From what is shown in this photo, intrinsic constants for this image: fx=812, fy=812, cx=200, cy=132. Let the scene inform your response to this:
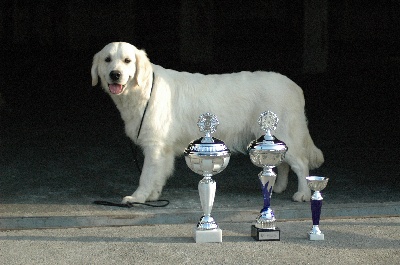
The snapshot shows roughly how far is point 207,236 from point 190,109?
1.87 metres

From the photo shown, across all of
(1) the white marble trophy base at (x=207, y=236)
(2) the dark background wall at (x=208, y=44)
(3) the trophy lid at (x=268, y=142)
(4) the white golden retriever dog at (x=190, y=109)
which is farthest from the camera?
(2) the dark background wall at (x=208, y=44)

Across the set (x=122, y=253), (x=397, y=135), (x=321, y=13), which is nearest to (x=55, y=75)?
(x=321, y=13)

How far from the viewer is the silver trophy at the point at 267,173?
6258 millimetres

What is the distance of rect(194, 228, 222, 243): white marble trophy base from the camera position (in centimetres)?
620

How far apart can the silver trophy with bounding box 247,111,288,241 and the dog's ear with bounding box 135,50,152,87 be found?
1505 mm

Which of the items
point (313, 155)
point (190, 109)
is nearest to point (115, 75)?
point (190, 109)

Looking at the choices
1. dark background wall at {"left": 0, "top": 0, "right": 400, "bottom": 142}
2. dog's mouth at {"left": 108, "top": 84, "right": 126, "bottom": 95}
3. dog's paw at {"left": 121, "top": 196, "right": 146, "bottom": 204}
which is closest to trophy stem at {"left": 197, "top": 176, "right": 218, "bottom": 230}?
dog's paw at {"left": 121, "top": 196, "right": 146, "bottom": 204}

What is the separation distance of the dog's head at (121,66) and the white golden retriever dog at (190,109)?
0.03 ft

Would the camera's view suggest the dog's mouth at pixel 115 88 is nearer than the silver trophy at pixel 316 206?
No

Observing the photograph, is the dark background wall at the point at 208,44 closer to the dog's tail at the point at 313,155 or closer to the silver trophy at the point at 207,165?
the dog's tail at the point at 313,155

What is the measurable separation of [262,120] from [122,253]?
5.14ft

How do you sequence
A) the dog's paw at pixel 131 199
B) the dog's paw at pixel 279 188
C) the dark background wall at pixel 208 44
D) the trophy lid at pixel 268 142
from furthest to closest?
the dark background wall at pixel 208 44 < the dog's paw at pixel 279 188 < the dog's paw at pixel 131 199 < the trophy lid at pixel 268 142

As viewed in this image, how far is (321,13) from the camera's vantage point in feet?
69.2

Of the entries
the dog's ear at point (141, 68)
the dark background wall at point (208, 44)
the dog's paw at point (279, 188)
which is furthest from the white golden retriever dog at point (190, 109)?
the dark background wall at point (208, 44)
